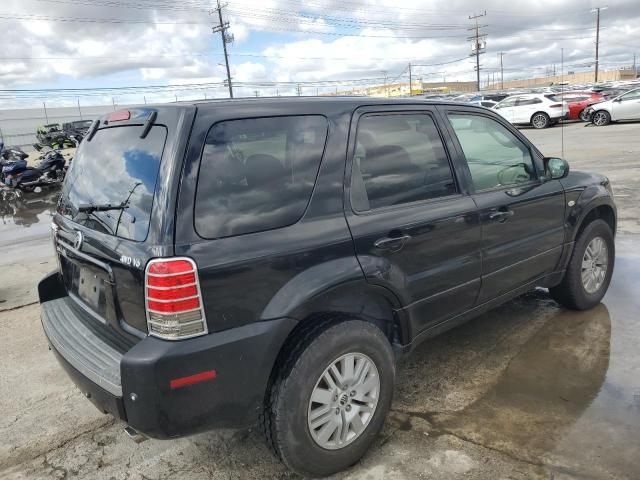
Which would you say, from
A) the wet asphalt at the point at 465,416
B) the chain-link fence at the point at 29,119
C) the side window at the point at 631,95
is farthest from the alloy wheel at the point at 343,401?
the chain-link fence at the point at 29,119

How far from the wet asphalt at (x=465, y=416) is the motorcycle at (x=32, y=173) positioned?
1111cm

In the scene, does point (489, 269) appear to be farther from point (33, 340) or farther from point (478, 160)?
point (33, 340)

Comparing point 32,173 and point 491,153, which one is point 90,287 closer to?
point 491,153

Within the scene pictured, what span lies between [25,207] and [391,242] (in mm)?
12475

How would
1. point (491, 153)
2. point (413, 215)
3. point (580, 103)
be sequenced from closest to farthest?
point (413, 215), point (491, 153), point (580, 103)

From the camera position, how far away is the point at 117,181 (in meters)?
2.59

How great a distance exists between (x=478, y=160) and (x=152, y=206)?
221 cm

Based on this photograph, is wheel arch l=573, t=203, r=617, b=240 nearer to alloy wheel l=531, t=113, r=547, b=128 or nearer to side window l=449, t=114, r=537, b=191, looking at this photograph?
side window l=449, t=114, r=537, b=191

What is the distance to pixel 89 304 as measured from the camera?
2.77m

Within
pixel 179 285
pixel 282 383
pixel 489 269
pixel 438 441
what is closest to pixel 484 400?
pixel 438 441

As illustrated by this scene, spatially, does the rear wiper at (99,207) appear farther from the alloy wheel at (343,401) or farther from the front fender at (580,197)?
the front fender at (580,197)

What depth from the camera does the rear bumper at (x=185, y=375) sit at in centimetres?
216

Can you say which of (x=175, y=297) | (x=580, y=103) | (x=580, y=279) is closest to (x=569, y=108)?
(x=580, y=103)

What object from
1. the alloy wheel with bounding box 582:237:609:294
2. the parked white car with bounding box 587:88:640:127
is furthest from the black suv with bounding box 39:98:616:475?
the parked white car with bounding box 587:88:640:127
